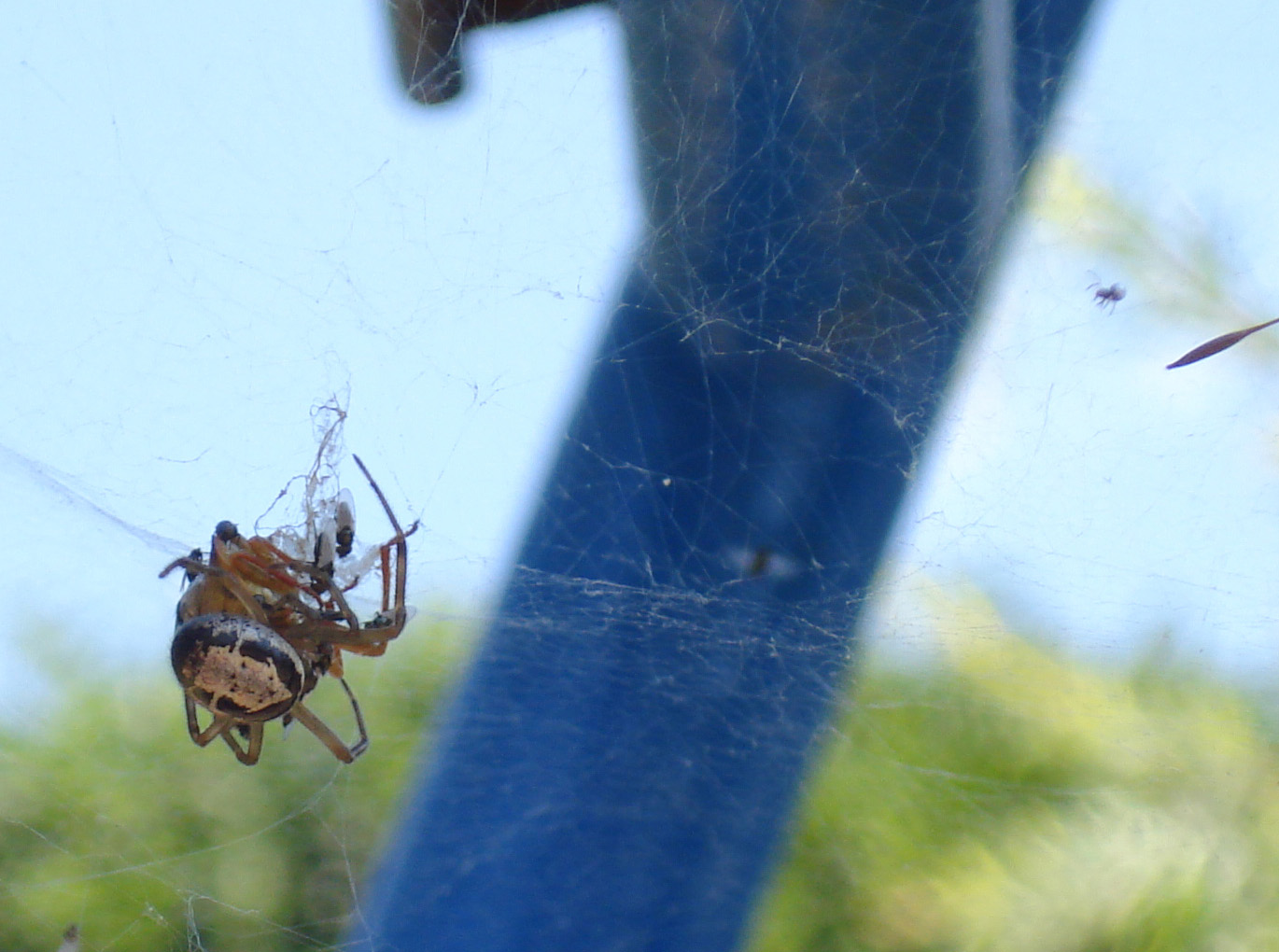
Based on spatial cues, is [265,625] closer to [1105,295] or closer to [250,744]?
[250,744]

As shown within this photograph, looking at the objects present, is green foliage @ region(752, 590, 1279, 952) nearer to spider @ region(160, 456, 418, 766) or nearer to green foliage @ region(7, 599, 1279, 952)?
green foliage @ region(7, 599, 1279, 952)

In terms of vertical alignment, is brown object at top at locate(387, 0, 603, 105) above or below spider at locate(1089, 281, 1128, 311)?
above

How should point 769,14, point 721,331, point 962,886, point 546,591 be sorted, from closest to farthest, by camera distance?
point 769,14, point 721,331, point 546,591, point 962,886

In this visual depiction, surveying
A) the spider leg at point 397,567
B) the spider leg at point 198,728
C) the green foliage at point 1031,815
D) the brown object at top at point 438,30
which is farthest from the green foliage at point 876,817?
the brown object at top at point 438,30

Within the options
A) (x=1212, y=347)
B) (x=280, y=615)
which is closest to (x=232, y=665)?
(x=280, y=615)

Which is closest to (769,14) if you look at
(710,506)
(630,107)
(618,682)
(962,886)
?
(630,107)

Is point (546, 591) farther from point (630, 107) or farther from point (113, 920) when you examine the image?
point (113, 920)

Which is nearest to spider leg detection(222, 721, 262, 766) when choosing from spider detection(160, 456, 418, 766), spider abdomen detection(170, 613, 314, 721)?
spider detection(160, 456, 418, 766)

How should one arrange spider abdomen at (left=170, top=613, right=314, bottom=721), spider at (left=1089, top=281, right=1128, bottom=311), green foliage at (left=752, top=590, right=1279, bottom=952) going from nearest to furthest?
spider abdomen at (left=170, top=613, right=314, bottom=721) → spider at (left=1089, top=281, right=1128, bottom=311) → green foliage at (left=752, top=590, right=1279, bottom=952)
